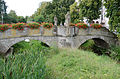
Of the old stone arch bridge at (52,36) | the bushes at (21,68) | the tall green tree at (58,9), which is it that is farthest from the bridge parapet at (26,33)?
the tall green tree at (58,9)

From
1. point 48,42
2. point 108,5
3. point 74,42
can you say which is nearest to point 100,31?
point 108,5

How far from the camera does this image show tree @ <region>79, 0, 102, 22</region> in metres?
12.9

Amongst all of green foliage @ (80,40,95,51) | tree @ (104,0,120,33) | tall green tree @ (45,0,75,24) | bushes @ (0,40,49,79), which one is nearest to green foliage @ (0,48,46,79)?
bushes @ (0,40,49,79)

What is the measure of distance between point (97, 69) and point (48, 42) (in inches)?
209

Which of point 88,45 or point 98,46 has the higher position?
point 88,45

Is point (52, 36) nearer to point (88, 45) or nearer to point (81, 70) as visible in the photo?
point (81, 70)

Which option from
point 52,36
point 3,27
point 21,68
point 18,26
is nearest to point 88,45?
→ point 52,36

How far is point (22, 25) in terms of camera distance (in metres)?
8.06

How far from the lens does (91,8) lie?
520 inches

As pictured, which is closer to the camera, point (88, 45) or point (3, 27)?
point (3, 27)

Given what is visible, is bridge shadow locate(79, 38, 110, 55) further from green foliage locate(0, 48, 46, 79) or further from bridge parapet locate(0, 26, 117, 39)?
green foliage locate(0, 48, 46, 79)

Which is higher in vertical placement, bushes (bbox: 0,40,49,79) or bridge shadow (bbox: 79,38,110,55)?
bushes (bbox: 0,40,49,79)

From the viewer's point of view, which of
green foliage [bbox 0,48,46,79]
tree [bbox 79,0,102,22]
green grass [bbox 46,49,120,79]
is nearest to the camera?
green foliage [bbox 0,48,46,79]

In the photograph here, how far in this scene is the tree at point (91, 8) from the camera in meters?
12.9
